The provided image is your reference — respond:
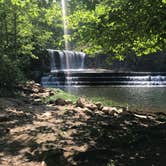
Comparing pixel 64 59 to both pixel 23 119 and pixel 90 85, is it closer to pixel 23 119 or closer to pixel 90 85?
pixel 90 85

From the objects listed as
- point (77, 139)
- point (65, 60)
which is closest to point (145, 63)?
point (65, 60)

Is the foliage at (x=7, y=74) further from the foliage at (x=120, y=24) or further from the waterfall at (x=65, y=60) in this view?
the waterfall at (x=65, y=60)

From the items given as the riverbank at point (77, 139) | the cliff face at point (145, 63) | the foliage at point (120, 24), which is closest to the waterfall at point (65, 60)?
the cliff face at point (145, 63)

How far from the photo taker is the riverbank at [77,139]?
6008 millimetres

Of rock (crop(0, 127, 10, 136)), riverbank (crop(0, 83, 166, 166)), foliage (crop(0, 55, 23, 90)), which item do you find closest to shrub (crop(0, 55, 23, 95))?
foliage (crop(0, 55, 23, 90))

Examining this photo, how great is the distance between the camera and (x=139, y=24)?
838 cm

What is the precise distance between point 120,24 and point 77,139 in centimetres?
340

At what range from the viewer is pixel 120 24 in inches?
343

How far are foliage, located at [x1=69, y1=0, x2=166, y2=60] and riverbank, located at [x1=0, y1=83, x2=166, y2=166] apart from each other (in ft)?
7.79

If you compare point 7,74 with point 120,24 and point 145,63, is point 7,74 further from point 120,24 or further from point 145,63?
point 145,63

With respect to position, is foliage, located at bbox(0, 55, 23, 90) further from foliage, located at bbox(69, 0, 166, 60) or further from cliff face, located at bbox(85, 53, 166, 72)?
cliff face, located at bbox(85, 53, 166, 72)

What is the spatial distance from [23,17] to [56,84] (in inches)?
483

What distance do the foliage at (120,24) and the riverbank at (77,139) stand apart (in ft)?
7.79

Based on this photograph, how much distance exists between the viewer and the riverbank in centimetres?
601
